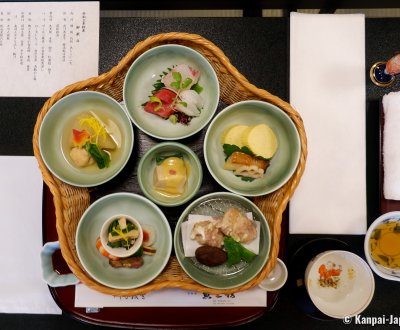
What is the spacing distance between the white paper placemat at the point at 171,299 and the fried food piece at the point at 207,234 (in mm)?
191

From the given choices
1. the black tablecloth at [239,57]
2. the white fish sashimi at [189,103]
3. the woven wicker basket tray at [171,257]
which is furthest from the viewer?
the black tablecloth at [239,57]

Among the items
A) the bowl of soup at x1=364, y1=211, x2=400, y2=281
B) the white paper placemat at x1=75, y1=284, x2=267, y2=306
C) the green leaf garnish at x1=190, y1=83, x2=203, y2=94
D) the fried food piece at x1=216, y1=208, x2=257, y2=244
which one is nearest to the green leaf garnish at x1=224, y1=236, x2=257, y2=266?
the fried food piece at x1=216, y1=208, x2=257, y2=244

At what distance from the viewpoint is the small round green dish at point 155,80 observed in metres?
1.18

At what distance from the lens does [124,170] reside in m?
1.22

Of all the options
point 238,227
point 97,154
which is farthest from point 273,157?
point 97,154

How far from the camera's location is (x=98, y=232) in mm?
1201

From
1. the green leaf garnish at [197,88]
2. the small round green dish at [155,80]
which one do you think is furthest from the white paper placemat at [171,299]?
the green leaf garnish at [197,88]

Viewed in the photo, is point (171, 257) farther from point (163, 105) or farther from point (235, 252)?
point (163, 105)

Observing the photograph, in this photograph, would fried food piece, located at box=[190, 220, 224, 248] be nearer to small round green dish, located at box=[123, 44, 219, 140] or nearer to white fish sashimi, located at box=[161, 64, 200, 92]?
small round green dish, located at box=[123, 44, 219, 140]

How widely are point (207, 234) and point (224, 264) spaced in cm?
12

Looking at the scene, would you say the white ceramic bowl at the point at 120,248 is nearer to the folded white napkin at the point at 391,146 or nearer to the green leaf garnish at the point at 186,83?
the green leaf garnish at the point at 186,83

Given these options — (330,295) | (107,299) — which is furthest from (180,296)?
(330,295)

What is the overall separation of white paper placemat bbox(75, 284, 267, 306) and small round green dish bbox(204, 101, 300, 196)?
1.08ft

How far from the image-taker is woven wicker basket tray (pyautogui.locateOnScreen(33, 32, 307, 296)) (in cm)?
108
